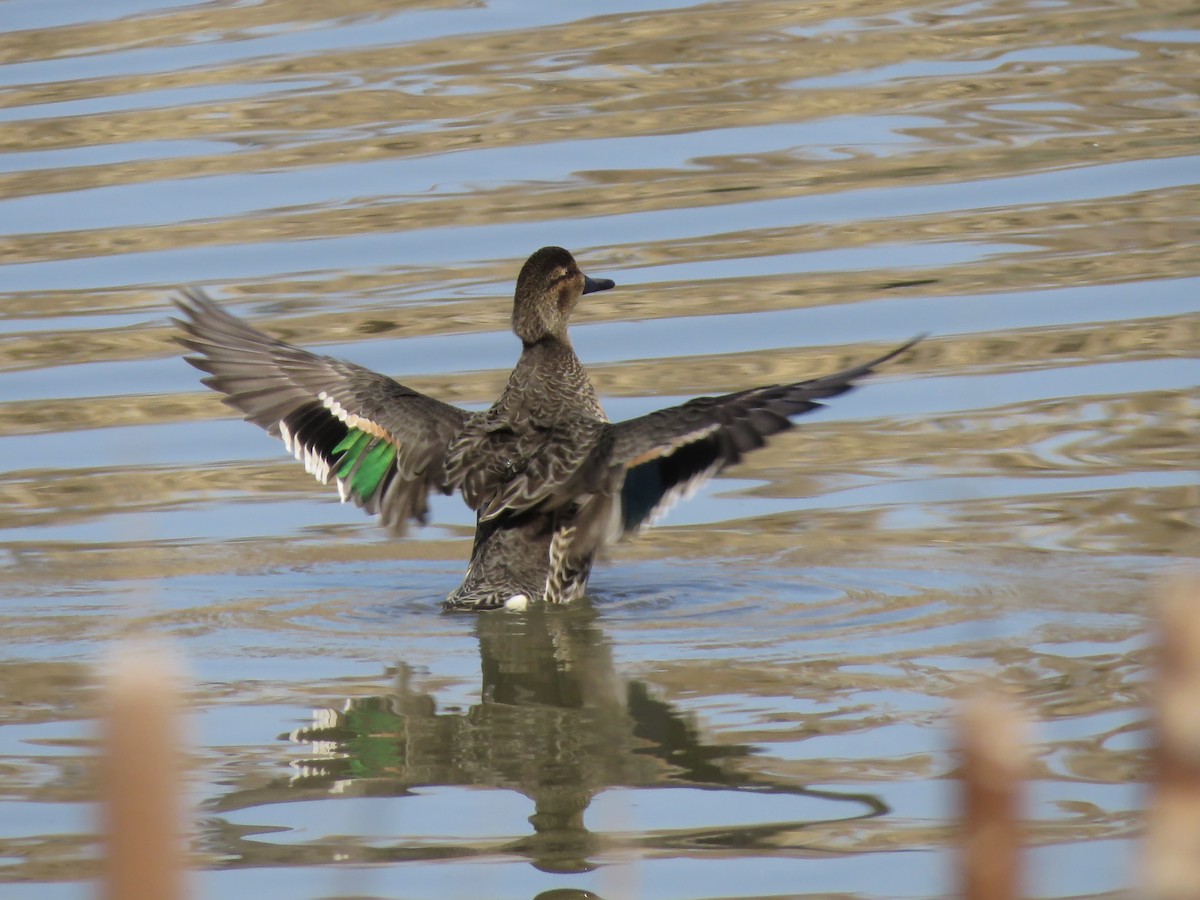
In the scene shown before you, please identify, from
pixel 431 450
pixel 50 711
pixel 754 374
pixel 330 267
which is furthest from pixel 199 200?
pixel 50 711

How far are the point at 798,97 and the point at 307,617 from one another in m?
8.72

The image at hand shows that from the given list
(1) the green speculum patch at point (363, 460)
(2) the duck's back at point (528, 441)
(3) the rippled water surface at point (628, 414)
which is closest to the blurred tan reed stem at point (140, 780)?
(3) the rippled water surface at point (628, 414)

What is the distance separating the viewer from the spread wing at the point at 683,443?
20.4ft

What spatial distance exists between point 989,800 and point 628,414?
8.32 m

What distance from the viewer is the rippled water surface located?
4.44 meters

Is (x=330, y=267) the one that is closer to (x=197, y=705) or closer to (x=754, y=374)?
(x=754, y=374)

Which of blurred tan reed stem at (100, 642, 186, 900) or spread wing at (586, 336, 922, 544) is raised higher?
spread wing at (586, 336, 922, 544)

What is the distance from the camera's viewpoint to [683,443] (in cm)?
636

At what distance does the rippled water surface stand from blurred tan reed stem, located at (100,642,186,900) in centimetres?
78

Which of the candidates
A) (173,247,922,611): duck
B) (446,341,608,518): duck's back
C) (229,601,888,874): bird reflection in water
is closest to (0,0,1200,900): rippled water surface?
(229,601,888,874): bird reflection in water

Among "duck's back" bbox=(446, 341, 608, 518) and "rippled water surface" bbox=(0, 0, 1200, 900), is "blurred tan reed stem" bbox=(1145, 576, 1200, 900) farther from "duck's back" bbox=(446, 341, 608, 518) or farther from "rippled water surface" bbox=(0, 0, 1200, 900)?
"duck's back" bbox=(446, 341, 608, 518)

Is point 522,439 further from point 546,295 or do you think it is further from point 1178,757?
point 1178,757

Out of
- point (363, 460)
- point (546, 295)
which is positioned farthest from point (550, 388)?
point (363, 460)

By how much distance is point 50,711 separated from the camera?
542 cm
